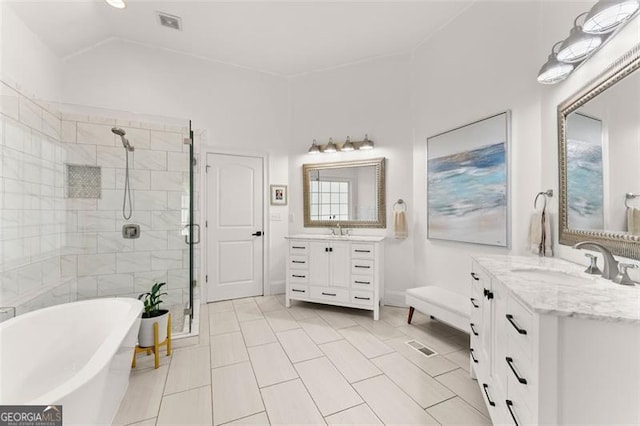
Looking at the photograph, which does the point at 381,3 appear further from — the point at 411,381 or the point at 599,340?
the point at 411,381

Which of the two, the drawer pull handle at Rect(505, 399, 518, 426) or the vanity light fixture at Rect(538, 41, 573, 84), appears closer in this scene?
the drawer pull handle at Rect(505, 399, 518, 426)

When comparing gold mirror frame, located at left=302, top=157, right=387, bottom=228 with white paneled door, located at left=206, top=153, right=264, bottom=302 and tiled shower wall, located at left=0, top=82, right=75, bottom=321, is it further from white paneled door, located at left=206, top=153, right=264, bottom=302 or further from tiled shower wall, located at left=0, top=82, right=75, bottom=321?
tiled shower wall, located at left=0, top=82, right=75, bottom=321

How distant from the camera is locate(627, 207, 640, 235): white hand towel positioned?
1303 millimetres

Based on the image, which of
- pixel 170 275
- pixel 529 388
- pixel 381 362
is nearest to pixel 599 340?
pixel 529 388

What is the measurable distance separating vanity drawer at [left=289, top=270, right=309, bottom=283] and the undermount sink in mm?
2320

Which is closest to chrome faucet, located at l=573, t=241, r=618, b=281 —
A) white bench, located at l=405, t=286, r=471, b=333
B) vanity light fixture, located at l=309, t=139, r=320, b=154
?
white bench, located at l=405, t=286, r=471, b=333

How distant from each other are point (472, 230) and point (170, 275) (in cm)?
322

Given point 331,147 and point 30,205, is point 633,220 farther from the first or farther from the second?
point 30,205

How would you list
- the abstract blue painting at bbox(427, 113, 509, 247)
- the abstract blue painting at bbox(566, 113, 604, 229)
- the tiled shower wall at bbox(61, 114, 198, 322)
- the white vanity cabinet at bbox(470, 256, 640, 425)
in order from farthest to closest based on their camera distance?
the tiled shower wall at bbox(61, 114, 198, 322), the abstract blue painting at bbox(427, 113, 509, 247), the abstract blue painting at bbox(566, 113, 604, 229), the white vanity cabinet at bbox(470, 256, 640, 425)

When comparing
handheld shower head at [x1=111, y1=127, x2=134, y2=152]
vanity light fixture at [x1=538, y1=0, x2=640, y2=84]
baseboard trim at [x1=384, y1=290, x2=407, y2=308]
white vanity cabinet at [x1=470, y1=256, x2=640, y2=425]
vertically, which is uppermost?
vanity light fixture at [x1=538, y1=0, x2=640, y2=84]

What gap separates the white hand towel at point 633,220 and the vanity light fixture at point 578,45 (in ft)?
3.00

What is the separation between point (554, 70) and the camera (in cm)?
179

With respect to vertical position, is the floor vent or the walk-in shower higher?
the walk-in shower

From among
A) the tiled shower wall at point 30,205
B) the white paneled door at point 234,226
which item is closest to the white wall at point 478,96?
the white paneled door at point 234,226
